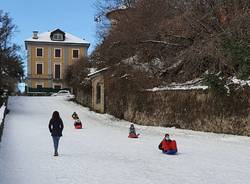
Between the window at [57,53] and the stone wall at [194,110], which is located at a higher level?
the window at [57,53]

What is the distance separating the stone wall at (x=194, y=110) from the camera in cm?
2348

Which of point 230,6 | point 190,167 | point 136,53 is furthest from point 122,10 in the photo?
point 190,167

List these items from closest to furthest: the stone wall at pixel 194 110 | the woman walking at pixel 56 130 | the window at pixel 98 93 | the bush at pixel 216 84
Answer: the woman walking at pixel 56 130
the stone wall at pixel 194 110
the bush at pixel 216 84
the window at pixel 98 93

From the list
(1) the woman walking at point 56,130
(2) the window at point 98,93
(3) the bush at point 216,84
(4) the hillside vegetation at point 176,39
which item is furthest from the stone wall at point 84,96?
(1) the woman walking at point 56,130

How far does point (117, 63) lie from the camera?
37250 mm

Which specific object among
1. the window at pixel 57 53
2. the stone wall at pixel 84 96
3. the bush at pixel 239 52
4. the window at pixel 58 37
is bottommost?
the stone wall at pixel 84 96

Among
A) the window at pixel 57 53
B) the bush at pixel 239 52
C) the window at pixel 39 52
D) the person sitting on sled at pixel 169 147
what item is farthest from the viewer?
the window at pixel 57 53

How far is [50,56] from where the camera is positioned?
94.1 meters

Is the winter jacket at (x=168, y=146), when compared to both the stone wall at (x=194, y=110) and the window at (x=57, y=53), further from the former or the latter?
the window at (x=57, y=53)

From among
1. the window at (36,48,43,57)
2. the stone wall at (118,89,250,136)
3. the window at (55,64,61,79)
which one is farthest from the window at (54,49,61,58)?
the stone wall at (118,89,250,136)

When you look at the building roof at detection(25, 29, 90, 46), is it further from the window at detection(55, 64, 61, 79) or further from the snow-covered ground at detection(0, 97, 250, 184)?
the snow-covered ground at detection(0, 97, 250, 184)

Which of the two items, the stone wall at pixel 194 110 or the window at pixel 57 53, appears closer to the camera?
the stone wall at pixel 194 110

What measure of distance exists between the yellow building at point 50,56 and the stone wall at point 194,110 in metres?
57.9

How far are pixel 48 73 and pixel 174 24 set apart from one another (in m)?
66.1
